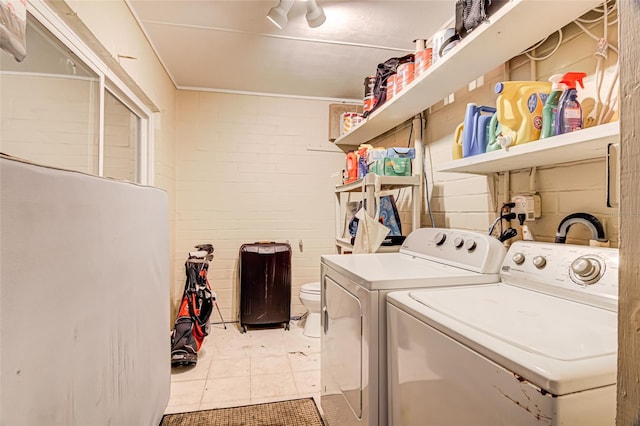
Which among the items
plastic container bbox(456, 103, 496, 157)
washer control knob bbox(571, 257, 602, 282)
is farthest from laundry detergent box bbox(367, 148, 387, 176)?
washer control knob bbox(571, 257, 602, 282)

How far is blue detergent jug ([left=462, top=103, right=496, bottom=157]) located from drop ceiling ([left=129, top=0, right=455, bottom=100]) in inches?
33.4

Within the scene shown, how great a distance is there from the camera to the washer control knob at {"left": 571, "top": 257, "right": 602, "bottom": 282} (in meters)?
0.92

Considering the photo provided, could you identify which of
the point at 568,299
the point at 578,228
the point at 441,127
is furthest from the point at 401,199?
the point at 568,299

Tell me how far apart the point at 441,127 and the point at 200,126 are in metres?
2.32

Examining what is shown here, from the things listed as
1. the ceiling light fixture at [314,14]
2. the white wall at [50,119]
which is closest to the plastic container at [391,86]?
the ceiling light fixture at [314,14]

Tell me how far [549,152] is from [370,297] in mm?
795

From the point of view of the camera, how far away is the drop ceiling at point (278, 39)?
1931 mm

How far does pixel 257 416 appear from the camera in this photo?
1.84m

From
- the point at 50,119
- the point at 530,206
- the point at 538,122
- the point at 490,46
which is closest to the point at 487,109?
the point at 490,46

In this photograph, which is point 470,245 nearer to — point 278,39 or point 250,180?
point 278,39

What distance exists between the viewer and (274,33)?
7.21 feet

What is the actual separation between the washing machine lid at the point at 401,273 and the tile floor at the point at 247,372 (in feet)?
3.46

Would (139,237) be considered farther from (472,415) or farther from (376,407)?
(472,415)

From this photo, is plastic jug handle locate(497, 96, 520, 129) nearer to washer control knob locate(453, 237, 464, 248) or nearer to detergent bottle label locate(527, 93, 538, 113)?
detergent bottle label locate(527, 93, 538, 113)
